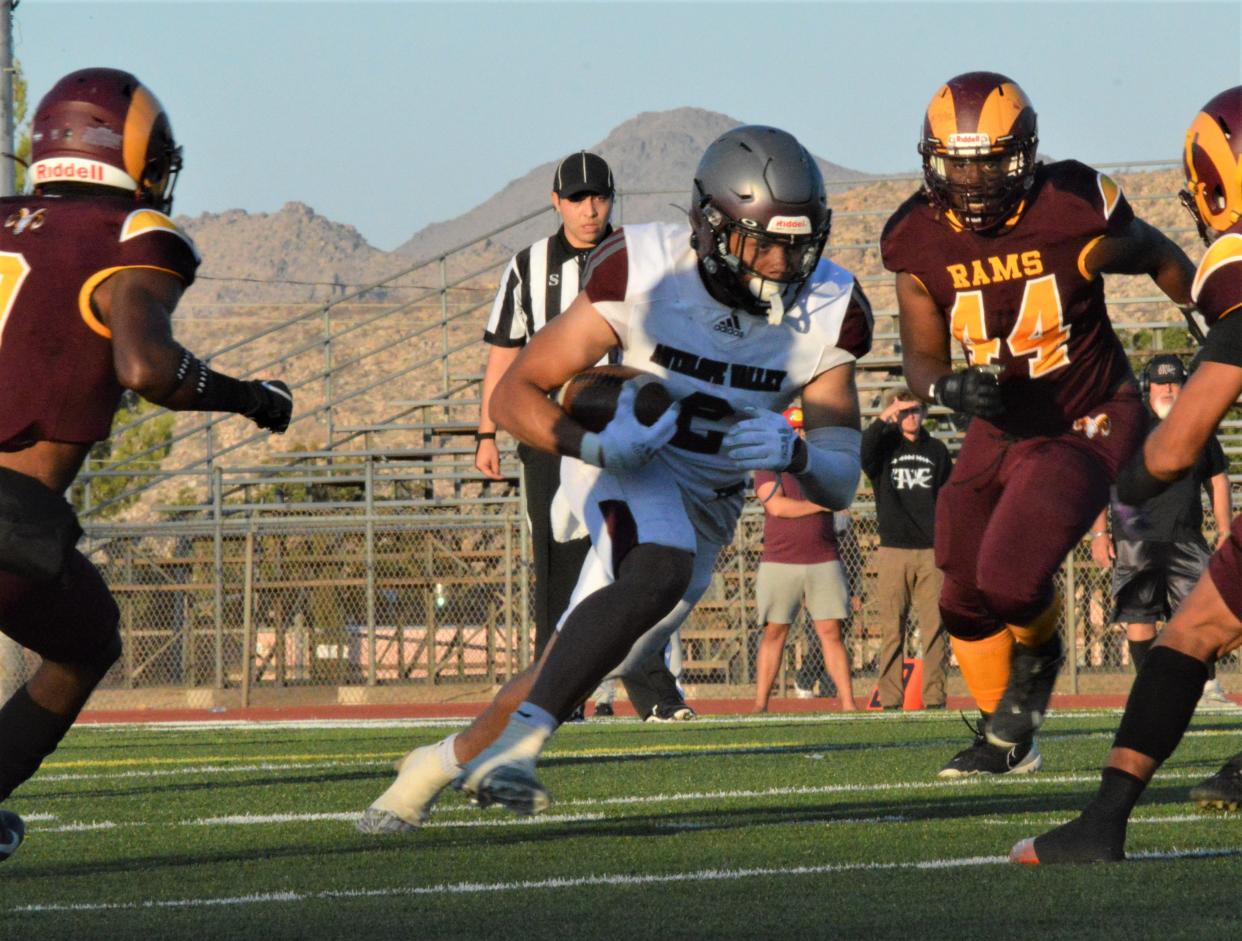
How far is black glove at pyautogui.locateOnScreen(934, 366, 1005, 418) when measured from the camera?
17.5ft

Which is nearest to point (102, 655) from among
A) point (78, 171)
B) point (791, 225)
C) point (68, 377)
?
point (68, 377)

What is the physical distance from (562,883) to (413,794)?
0.82 meters

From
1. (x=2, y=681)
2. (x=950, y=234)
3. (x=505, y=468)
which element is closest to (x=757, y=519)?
(x=505, y=468)

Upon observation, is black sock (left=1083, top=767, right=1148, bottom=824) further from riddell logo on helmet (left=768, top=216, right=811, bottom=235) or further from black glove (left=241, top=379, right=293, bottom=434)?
black glove (left=241, top=379, right=293, bottom=434)

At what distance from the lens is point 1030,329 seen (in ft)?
19.6

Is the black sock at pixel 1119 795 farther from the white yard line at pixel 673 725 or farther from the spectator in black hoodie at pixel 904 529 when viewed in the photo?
the spectator in black hoodie at pixel 904 529

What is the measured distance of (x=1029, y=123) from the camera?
5871 mm

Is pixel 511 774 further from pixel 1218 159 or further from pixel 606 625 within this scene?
pixel 1218 159

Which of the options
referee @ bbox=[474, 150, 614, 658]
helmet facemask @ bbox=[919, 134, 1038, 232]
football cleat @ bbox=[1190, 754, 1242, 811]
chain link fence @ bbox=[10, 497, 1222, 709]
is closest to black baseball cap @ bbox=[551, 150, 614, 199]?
referee @ bbox=[474, 150, 614, 658]

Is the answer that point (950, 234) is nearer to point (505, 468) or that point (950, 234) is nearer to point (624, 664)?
point (624, 664)

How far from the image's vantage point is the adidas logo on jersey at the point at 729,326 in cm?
459

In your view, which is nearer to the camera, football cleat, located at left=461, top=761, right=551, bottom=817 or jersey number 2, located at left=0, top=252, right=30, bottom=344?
football cleat, located at left=461, top=761, right=551, bottom=817

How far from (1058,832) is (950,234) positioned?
2.48m

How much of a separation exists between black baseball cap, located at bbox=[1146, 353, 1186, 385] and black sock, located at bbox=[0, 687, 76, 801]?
7.02 metres
